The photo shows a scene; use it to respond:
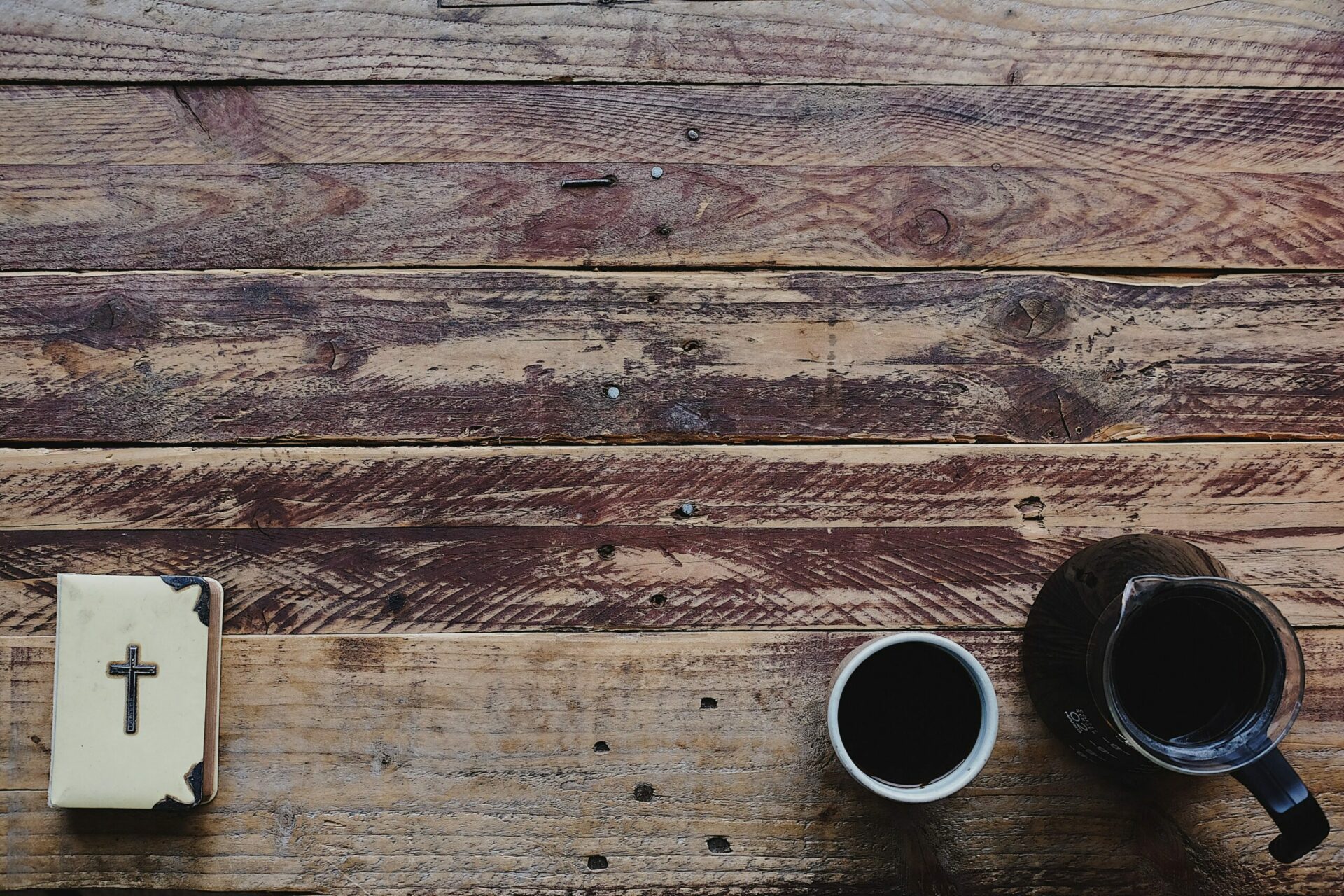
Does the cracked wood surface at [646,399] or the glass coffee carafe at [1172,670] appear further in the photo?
the cracked wood surface at [646,399]

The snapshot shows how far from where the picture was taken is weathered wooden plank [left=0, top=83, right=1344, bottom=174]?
778 mm

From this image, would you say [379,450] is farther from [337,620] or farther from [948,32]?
[948,32]

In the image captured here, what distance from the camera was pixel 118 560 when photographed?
76 centimetres

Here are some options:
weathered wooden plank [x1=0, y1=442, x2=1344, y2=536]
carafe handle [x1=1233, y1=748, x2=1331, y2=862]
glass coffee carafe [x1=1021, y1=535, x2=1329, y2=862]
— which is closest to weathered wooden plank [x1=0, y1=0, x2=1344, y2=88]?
weathered wooden plank [x1=0, y1=442, x2=1344, y2=536]

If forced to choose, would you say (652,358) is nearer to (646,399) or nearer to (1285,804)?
(646,399)

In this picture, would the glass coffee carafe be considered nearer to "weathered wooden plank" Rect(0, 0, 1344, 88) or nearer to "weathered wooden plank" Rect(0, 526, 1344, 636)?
"weathered wooden plank" Rect(0, 526, 1344, 636)

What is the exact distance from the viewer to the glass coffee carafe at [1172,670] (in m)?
0.62

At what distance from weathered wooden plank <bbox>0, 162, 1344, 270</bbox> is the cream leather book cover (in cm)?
29

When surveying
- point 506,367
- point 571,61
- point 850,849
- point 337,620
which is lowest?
point 850,849

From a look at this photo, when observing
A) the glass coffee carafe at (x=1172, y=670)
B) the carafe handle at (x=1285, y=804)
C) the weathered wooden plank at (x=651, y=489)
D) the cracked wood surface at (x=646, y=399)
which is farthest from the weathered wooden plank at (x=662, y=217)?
the carafe handle at (x=1285, y=804)

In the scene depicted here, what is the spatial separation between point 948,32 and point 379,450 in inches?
25.0

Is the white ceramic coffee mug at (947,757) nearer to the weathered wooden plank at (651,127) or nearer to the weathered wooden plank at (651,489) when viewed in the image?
the weathered wooden plank at (651,489)

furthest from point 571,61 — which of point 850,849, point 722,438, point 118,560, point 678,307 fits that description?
point 850,849

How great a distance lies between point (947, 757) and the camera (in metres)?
0.69
